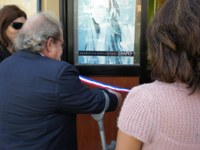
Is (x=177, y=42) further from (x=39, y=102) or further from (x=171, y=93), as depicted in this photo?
(x=39, y=102)

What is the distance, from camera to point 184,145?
3.77ft

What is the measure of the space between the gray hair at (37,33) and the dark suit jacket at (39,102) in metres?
0.05

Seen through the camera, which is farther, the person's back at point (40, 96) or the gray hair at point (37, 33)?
the gray hair at point (37, 33)

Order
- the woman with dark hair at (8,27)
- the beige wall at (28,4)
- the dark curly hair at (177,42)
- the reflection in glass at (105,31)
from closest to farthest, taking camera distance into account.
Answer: the dark curly hair at (177,42) < the woman with dark hair at (8,27) < the reflection in glass at (105,31) < the beige wall at (28,4)

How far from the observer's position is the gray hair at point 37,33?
1.86m

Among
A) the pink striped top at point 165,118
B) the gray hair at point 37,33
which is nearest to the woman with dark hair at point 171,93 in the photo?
the pink striped top at point 165,118

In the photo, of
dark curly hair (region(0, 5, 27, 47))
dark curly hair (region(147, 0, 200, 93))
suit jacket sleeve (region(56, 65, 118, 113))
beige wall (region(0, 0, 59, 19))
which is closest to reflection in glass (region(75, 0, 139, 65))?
beige wall (region(0, 0, 59, 19))

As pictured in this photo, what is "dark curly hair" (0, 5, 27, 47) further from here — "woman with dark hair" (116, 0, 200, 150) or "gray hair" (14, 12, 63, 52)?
"woman with dark hair" (116, 0, 200, 150)

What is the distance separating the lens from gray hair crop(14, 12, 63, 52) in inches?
73.4

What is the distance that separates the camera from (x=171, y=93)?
116 cm

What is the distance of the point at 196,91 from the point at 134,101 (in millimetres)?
221

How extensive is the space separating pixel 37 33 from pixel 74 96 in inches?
16.5

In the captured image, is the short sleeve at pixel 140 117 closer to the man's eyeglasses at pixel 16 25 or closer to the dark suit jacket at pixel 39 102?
the dark suit jacket at pixel 39 102

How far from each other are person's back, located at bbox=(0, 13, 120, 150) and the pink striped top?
2.11ft
